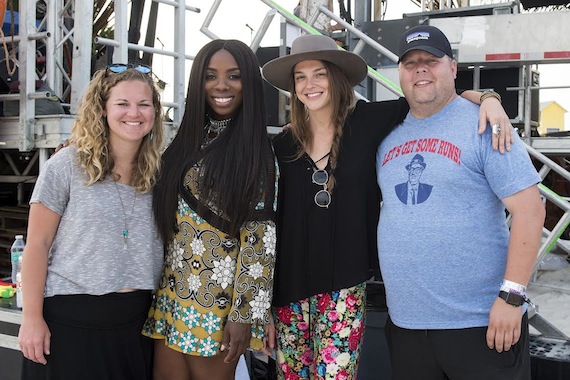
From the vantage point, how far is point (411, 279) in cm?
206

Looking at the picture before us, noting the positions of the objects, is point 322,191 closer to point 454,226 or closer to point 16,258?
point 454,226

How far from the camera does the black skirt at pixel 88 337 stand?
6.73 ft

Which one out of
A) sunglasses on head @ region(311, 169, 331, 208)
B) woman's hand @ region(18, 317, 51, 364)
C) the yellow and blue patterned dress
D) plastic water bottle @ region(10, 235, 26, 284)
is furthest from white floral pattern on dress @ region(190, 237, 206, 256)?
plastic water bottle @ region(10, 235, 26, 284)

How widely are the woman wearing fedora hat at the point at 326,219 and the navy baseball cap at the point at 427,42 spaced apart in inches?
8.9

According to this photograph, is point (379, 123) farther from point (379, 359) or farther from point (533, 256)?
point (379, 359)

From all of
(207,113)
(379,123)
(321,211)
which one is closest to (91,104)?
(207,113)

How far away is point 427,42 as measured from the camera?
6.87 feet

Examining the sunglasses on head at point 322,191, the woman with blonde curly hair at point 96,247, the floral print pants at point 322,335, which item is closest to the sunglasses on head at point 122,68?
the woman with blonde curly hair at point 96,247

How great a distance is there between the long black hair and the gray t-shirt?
162 millimetres

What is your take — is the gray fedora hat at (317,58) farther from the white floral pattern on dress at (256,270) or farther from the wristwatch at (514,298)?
the wristwatch at (514,298)

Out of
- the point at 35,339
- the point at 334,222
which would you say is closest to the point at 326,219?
the point at 334,222

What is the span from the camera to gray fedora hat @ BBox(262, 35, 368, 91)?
7.47ft

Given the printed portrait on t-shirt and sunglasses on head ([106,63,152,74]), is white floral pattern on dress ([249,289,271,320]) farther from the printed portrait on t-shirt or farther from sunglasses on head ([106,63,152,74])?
sunglasses on head ([106,63,152,74])

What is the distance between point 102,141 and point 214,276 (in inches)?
25.4
